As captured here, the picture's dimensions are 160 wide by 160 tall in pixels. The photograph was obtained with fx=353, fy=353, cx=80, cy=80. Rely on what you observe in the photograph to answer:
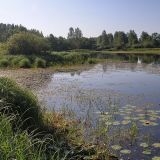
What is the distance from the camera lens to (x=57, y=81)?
21.4m

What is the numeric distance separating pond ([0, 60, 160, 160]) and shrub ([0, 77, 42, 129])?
168cm

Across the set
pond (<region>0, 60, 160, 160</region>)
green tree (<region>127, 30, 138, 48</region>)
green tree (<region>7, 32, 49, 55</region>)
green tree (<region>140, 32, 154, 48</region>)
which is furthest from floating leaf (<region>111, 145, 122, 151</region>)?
green tree (<region>127, 30, 138, 48</region>)

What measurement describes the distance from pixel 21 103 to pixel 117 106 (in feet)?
17.3

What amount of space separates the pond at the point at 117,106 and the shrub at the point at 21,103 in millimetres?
1676

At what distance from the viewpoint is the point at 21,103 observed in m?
8.52

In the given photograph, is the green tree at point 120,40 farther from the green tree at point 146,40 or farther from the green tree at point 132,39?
the green tree at point 146,40

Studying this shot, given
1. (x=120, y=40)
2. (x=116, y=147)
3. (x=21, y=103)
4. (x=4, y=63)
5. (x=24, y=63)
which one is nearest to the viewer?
(x=116, y=147)

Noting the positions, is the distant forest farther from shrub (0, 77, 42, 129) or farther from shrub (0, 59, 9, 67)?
shrub (0, 77, 42, 129)

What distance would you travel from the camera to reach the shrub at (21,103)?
8.23m

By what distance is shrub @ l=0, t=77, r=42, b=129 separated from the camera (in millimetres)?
8227

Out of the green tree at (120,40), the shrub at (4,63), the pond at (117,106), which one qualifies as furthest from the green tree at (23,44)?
the green tree at (120,40)

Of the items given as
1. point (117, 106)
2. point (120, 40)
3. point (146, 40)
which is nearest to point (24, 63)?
point (117, 106)

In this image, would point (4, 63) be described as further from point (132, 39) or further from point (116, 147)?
point (132, 39)

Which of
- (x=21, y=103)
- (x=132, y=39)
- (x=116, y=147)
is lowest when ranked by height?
(x=116, y=147)
